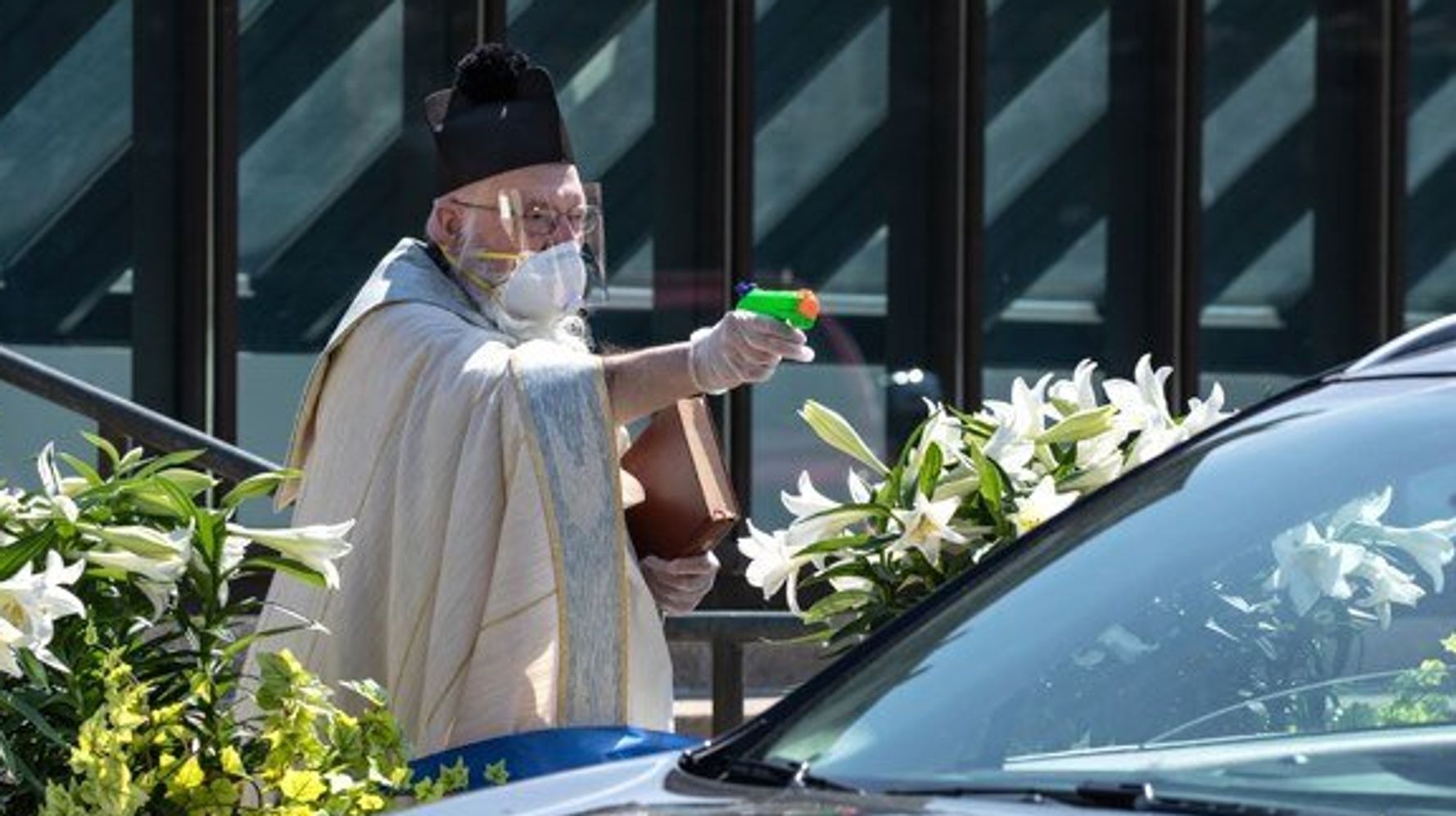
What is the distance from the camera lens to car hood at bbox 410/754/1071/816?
3.18m

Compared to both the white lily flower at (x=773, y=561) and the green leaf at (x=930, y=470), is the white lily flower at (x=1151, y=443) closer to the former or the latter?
the green leaf at (x=930, y=470)

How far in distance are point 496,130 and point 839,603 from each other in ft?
3.69

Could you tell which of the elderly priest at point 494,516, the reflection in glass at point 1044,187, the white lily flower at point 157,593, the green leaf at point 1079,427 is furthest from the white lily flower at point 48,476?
the reflection in glass at point 1044,187

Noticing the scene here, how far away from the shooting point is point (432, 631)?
17.5 ft

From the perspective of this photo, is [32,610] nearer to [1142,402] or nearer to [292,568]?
[292,568]

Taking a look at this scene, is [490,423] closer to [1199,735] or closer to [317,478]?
[317,478]

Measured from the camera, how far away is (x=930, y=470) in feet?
16.9

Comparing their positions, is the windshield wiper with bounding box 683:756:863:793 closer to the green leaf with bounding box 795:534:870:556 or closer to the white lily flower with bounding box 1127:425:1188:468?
the green leaf with bounding box 795:534:870:556

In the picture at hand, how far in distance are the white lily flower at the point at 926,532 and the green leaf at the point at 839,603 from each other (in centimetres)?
8

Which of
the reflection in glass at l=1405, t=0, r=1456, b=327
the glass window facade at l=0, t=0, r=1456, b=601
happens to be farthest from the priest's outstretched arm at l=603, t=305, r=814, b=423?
the reflection in glass at l=1405, t=0, r=1456, b=327

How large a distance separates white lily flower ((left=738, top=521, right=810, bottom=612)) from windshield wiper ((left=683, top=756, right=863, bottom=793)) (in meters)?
1.72

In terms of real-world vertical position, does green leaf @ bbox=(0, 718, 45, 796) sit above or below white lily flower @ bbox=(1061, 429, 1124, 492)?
below

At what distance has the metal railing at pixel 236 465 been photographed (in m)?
6.88

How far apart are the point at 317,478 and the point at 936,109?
23.5 feet
